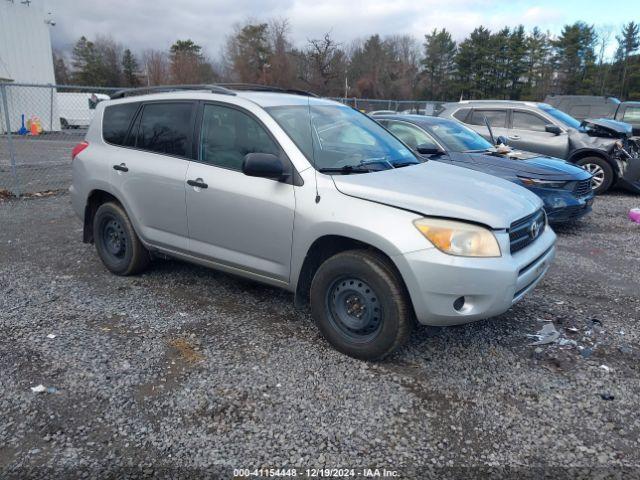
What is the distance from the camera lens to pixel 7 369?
3273 millimetres

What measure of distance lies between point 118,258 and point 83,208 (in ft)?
2.22

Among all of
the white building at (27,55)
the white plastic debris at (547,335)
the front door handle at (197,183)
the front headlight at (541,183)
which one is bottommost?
the white plastic debris at (547,335)

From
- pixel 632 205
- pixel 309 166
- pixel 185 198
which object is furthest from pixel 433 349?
pixel 632 205

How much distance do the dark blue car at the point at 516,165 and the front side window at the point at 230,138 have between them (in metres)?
3.07

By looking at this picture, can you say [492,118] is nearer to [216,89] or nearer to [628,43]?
[216,89]

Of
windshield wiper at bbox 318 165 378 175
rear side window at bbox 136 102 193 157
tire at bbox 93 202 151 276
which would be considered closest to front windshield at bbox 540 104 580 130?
windshield wiper at bbox 318 165 378 175

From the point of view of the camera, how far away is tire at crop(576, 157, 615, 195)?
9.79 m

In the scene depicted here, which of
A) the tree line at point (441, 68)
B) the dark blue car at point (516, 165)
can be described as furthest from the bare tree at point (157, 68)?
the dark blue car at point (516, 165)

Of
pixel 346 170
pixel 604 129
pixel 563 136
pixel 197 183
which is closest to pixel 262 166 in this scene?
pixel 346 170

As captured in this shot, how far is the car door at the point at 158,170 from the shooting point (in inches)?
165

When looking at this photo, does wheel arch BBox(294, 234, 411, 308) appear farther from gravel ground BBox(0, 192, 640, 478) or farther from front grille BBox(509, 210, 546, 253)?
front grille BBox(509, 210, 546, 253)

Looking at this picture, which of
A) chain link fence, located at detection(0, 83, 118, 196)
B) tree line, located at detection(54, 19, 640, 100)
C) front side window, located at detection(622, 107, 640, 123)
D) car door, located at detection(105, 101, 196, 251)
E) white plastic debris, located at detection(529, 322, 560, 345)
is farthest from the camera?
tree line, located at detection(54, 19, 640, 100)

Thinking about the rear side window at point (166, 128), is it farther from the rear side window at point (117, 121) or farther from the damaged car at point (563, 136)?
the damaged car at point (563, 136)

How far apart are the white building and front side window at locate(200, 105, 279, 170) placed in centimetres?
2229
